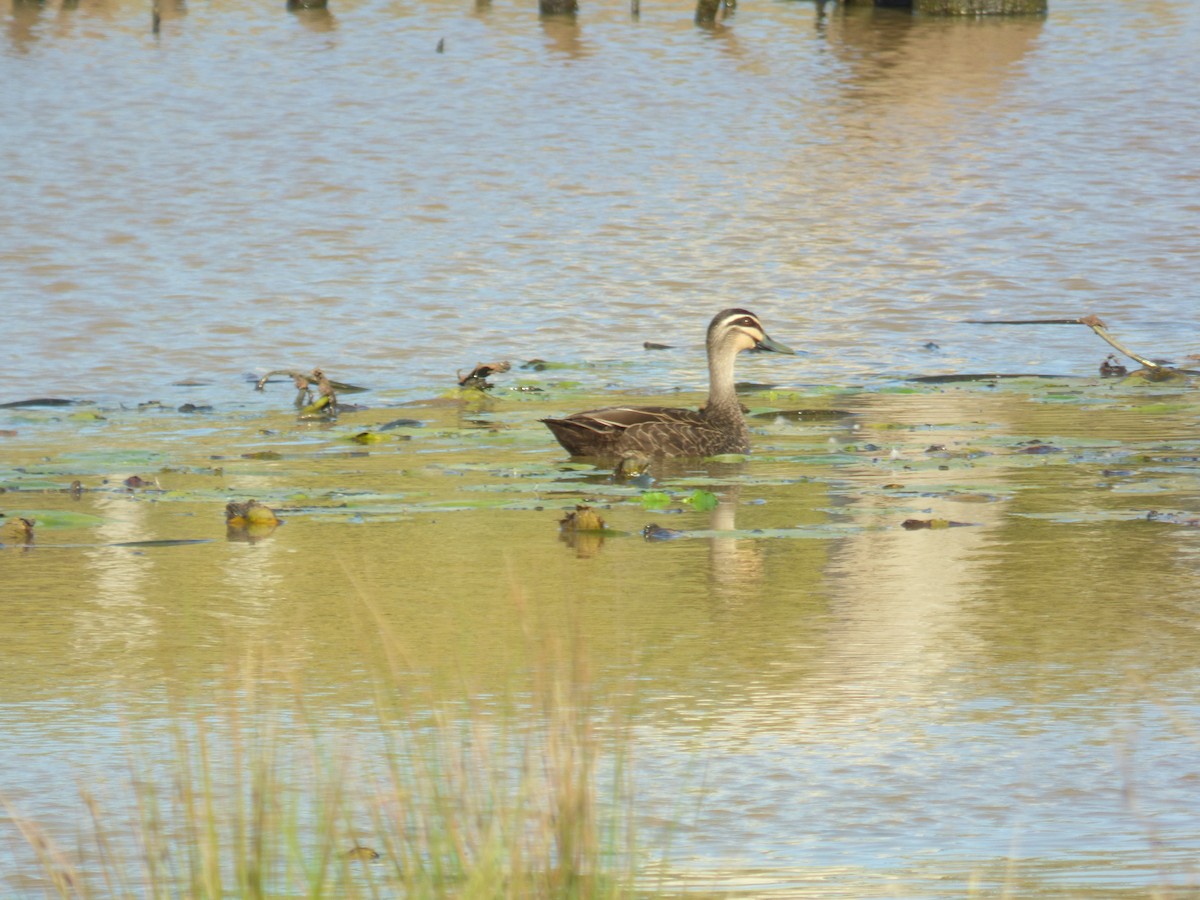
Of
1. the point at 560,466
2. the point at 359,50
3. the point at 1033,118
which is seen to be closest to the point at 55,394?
the point at 560,466

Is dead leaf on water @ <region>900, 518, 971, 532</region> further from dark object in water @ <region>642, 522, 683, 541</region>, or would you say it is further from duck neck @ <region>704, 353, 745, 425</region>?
Result: duck neck @ <region>704, 353, 745, 425</region>

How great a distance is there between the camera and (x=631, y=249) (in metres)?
19.5

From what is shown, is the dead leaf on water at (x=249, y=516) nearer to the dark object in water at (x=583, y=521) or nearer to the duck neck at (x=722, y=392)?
the dark object in water at (x=583, y=521)

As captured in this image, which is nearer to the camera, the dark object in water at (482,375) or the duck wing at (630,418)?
the duck wing at (630,418)

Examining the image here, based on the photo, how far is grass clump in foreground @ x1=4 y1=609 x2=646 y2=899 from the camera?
4523mm

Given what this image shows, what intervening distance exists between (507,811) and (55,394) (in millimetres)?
8875

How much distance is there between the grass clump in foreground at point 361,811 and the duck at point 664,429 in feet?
13.5

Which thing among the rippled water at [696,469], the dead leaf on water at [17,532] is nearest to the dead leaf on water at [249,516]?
the rippled water at [696,469]

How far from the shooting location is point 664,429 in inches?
456

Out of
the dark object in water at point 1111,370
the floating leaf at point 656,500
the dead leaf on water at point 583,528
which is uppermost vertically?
the dead leaf on water at point 583,528

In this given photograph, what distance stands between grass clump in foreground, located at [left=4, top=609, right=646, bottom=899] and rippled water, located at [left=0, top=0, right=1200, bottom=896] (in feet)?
0.64

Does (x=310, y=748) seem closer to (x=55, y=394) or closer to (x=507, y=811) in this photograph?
(x=507, y=811)

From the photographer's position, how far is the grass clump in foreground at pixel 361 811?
452 centimetres

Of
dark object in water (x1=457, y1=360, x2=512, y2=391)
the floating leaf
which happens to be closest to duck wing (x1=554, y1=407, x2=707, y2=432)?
the floating leaf
